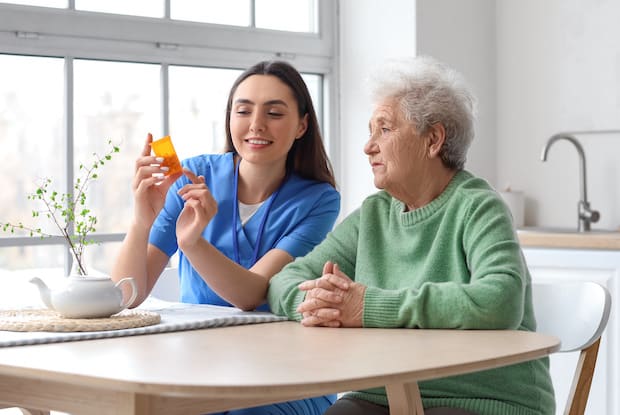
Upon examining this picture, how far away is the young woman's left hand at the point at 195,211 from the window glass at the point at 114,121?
1.25m

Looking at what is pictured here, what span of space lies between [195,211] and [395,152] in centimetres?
45

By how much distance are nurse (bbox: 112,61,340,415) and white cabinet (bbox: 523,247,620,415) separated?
133 cm

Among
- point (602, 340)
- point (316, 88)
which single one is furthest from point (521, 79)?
point (602, 340)

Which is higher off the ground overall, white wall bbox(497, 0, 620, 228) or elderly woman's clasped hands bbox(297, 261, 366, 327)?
white wall bbox(497, 0, 620, 228)

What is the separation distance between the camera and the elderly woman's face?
215 cm

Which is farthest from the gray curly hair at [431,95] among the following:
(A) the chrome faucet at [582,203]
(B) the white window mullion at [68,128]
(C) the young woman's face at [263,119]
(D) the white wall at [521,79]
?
(A) the chrome faucet at [582,203]

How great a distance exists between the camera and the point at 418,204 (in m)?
2.16

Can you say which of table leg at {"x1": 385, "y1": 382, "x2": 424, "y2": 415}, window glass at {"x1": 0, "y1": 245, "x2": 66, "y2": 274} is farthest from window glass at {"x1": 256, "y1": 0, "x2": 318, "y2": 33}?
table leg at {"x1": 385, "y1": 382, "x2": 424, "y2": 415}

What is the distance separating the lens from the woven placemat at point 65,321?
5.94 ft

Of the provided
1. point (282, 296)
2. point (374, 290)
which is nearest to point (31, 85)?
point (282, 296)

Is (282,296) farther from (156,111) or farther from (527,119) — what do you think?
(527,119)

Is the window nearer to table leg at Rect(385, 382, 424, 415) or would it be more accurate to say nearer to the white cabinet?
the white cabinet

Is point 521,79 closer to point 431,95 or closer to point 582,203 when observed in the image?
point 582,203

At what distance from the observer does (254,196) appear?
246 cm
